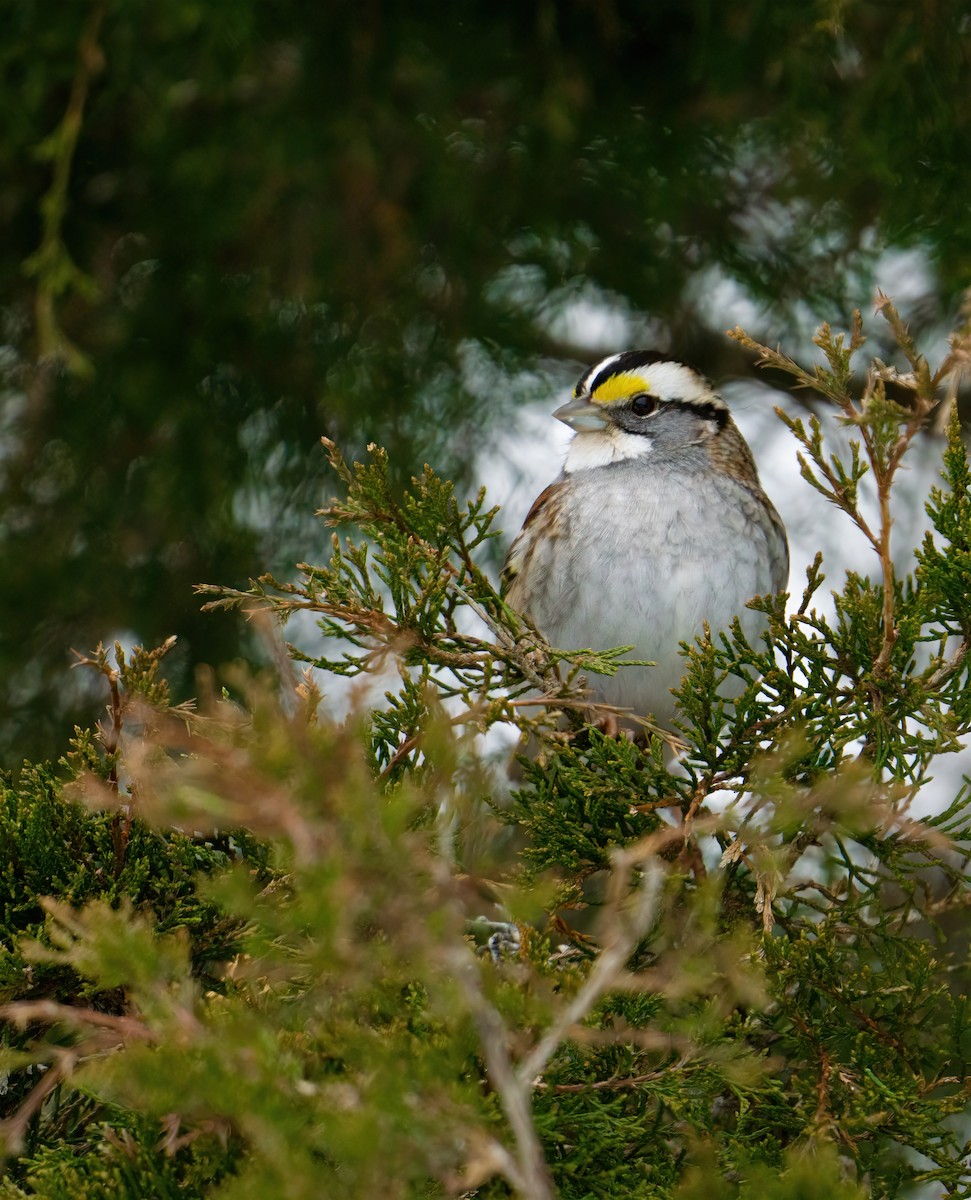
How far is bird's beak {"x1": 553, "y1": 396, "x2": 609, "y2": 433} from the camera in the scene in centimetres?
439

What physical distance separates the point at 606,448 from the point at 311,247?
112 centimetres

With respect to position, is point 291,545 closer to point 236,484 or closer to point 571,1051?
point 236,484

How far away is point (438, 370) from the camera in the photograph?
464 cm

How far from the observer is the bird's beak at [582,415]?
14.4 feet

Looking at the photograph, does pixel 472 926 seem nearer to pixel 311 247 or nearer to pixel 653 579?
pixel 653 579

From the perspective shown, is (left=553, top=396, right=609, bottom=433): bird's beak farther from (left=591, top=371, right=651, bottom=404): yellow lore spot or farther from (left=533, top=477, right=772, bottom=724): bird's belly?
(left=533, top=477, right=772, bottom=724): bird's belly

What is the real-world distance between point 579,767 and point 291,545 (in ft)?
7.27

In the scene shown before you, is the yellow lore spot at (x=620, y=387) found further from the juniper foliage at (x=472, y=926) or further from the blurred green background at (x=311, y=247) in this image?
the juniper foliage at (x=472, y=926)

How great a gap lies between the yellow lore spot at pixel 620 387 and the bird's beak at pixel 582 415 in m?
0.03

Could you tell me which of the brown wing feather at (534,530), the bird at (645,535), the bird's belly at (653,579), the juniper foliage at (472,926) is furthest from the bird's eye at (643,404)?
the juniper foliage at (472,926)

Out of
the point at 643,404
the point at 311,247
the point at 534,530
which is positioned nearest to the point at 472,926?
the point at 534,530

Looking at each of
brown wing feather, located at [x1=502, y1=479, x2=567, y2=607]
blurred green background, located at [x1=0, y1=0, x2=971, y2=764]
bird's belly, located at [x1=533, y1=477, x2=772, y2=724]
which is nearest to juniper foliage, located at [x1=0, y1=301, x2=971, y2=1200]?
bird's belly, located at [x1=533, y1=477, x2=772, y2=724]

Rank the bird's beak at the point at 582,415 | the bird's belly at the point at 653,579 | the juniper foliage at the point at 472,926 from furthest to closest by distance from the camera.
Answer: the bird's beak at the point at 582,415
the bird's belly at the point at 653,579
the juniper foliage at the point at 472,926

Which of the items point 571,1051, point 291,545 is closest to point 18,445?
point 291,545
